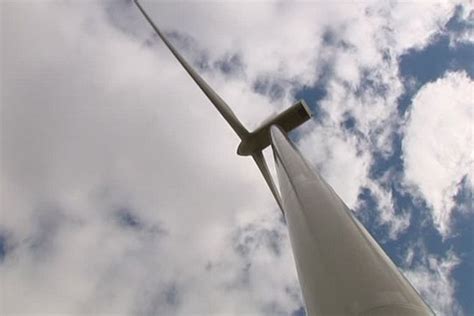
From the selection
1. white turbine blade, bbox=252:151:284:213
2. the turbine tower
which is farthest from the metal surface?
white turbine blade, bbox=252:151:284:213

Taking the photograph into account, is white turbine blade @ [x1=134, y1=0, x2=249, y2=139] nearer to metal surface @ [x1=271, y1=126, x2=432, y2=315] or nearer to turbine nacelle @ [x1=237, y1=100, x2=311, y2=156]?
turbine nacelle @ [x1=237, y1=100, x2=311, y2=156]

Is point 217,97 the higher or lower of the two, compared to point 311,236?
higher

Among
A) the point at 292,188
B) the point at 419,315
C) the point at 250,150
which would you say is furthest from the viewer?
the point at 250,150

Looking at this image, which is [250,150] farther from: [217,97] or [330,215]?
[330,215]

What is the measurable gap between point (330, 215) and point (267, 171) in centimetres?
1843

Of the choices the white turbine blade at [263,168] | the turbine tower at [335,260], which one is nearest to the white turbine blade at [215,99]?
the white turbine blade at [263,168]

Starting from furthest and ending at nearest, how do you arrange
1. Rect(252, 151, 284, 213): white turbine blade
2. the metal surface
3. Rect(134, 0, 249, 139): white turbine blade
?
Rect(252, 151, 284, 213): white turbine blade
Rect(134, 0, 249, 139): white turbine blade
the metal surface

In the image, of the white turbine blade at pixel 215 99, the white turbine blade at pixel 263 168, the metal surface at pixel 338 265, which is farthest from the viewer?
the white turbine blade at pixel 263 168

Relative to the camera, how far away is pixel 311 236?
8.82 metres

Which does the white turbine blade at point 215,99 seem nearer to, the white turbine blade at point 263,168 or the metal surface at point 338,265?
the white turbine blade at point 263,168

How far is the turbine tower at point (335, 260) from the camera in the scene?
6.46m

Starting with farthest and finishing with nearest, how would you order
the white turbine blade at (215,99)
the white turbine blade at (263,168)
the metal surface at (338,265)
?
the white turbine blade at (263,168) < the white turbine blade at (215,99) < the metal surface at (338,265)

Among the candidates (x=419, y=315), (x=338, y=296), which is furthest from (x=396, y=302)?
(x=338, y=296)

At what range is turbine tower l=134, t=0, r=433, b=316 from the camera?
21.2ft
